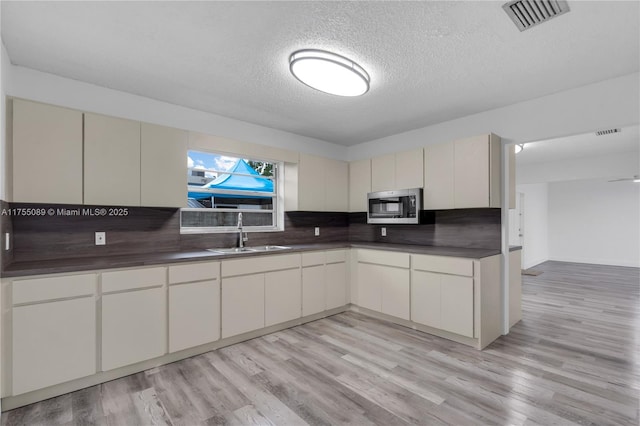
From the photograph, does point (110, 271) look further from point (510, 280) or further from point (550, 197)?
point (550, 197)

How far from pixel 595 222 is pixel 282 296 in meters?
9.32

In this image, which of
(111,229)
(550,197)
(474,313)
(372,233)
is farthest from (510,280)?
(550,197)

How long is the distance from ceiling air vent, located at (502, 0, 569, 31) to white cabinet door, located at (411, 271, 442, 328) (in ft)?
7.47

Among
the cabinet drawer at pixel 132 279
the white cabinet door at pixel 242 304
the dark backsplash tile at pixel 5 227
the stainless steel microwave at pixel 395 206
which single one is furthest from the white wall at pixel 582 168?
the dark backsplash tile at pixel 5 227

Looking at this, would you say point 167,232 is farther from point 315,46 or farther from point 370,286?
point 370,286

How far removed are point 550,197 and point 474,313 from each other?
27.1 feet

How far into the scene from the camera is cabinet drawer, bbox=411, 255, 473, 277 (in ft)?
9.79

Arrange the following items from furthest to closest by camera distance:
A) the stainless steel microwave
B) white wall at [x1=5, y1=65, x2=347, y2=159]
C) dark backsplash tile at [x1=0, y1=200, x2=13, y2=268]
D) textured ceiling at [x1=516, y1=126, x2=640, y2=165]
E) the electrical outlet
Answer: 1. textured ceiling at [x1=516, y1=126, x2=640, y2=165]
2. the stainless steel microwave
3. the electrical outlet
4. white wall at [x1=5, y1=65, x2=347, y2=159]
5. dark backsplash tile at [x1=0, y1=200, x2=13, y2=268]

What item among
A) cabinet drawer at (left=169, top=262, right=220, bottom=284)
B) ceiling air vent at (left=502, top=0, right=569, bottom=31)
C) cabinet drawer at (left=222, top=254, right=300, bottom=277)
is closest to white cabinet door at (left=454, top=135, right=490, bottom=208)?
ceiling air vent at (left=502, top=0, right=569, bottom=31)

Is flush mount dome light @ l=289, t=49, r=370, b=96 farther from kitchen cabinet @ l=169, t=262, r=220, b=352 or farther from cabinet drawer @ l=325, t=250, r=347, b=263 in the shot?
cabinet drawer @ l=325, t=250, r=347, b=263

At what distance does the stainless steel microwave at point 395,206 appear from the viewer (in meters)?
3.70

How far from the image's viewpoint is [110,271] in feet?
7.70

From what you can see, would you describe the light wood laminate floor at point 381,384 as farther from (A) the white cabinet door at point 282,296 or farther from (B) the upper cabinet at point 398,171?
(B) the upper cabinet at point 398,171

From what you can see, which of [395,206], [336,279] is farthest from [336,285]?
[395,206]
